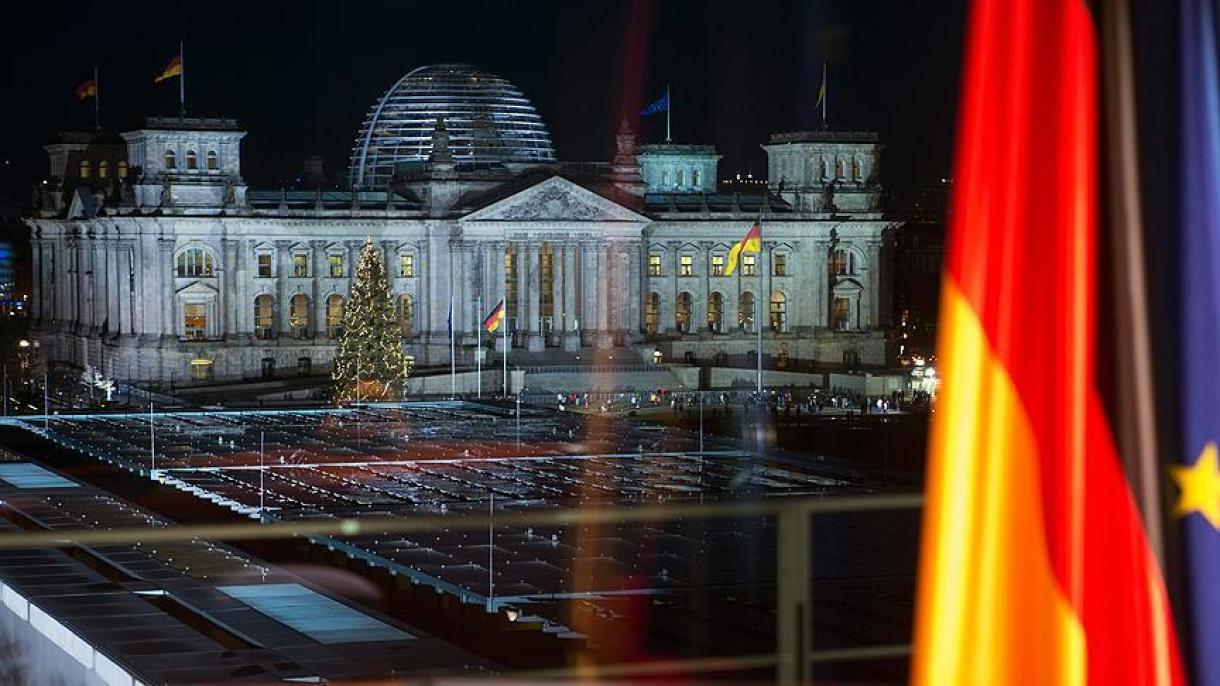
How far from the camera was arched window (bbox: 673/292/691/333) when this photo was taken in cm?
10562

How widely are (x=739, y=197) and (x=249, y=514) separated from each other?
6230 centimetres

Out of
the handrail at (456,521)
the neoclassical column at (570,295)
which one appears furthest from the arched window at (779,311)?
the handrail at (456,521)

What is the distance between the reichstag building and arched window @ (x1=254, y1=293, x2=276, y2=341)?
9 cm

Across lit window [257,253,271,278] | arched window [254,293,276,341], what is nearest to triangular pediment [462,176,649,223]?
lit window [257,253,271,278]

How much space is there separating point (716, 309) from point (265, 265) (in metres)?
21.8

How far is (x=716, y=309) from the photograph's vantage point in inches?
4158

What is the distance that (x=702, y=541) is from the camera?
44.2 metres

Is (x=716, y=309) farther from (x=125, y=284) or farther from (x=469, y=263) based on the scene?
(x=125, y=284)

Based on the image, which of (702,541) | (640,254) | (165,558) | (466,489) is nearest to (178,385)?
(640,254)

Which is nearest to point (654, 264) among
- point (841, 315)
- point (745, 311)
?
point (745, 311)

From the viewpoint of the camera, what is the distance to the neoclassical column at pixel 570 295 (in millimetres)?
101438

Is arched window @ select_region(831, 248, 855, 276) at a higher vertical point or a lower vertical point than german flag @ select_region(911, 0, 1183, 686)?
higher

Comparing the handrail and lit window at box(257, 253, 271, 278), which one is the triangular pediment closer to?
→ lit window at box(257, 253, 271, 278)

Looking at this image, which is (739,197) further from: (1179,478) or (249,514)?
(1179,478)
